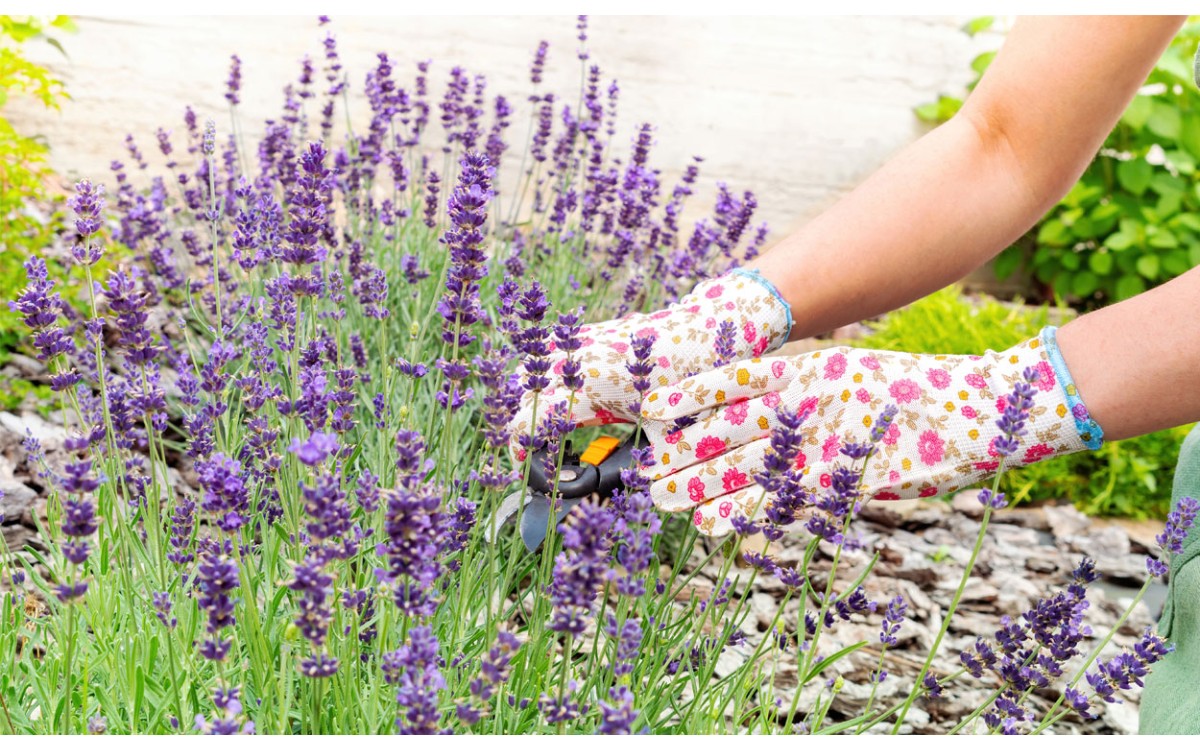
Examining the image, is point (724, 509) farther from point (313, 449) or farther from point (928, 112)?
point (928, 112)

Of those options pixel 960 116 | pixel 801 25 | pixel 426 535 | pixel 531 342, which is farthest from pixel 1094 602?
pixel 801 25

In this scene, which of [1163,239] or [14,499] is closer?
[14,499]

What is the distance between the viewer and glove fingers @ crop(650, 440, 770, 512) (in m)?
1.49

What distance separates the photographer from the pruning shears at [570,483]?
1538mm

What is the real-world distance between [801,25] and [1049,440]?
4.67 m

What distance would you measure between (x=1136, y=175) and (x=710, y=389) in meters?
4.43

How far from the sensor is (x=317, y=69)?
18.3 ft

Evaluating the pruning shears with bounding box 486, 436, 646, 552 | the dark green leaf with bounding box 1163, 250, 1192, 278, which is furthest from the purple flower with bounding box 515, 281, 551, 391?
the dark green leaf with bounding box 1163, 250, 1192, 278

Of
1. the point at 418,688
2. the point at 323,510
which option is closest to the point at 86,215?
the point at 323,510

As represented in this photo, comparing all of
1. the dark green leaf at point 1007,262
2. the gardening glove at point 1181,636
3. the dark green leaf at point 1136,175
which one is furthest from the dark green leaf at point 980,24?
the gardening glove at point 1181,636

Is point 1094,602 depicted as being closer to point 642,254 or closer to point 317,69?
point 642,254

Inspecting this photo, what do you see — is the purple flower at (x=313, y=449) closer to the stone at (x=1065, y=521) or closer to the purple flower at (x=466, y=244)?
the purple flower at (x=466, y=244)

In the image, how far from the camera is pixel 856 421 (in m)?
1.55

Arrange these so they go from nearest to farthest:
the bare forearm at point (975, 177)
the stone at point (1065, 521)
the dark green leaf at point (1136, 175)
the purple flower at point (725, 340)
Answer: the purple flower at point (725, 340)
the bare forearm at point (975, 177)
the stone at point (1065, 521)
the dark green leaf at point (1136, 175)
